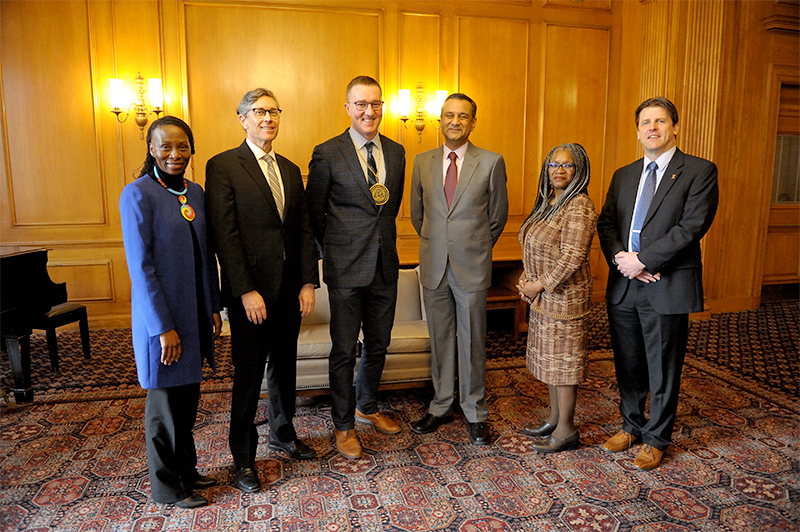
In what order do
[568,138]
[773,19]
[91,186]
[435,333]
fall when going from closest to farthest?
1. [435,333]
2. [91,186]
3. [773,19]
4. [568,138]

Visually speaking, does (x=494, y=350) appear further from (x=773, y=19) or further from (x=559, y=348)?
(x=773, y=19)

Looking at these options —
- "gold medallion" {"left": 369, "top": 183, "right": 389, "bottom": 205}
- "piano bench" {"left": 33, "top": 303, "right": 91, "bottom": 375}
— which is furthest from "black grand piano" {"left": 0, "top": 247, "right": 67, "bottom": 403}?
"gold medallion" {"left": 369, "top": 183, "right": 389, "bottom": 205}

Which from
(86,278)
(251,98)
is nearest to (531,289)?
(251,98)

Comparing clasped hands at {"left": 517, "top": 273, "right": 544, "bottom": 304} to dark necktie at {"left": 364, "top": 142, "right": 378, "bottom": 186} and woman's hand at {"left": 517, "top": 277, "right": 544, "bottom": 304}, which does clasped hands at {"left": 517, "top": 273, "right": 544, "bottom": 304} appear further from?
dark necktie at {"left": 364, "top": 142, "right": 378, "bottom": 186}

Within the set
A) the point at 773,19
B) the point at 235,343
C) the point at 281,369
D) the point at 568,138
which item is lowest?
the point at 281,369

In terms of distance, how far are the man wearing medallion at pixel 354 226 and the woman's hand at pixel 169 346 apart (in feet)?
2.94

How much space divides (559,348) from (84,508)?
242 cm

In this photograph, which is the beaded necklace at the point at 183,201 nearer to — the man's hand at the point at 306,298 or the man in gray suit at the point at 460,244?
the man's hand at the point at 306,298

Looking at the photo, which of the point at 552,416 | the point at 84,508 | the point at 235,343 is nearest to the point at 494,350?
the point at 552,416

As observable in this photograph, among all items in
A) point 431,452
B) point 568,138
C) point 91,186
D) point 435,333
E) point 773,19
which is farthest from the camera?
point 568,138

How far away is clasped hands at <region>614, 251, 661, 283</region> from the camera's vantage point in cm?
270

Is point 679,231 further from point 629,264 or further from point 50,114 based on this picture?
point 50,114

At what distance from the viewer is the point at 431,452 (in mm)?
2984

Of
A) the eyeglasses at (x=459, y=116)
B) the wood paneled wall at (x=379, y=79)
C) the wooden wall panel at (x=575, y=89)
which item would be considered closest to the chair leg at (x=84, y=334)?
the wood paneled wall at (x=379, y=79)
